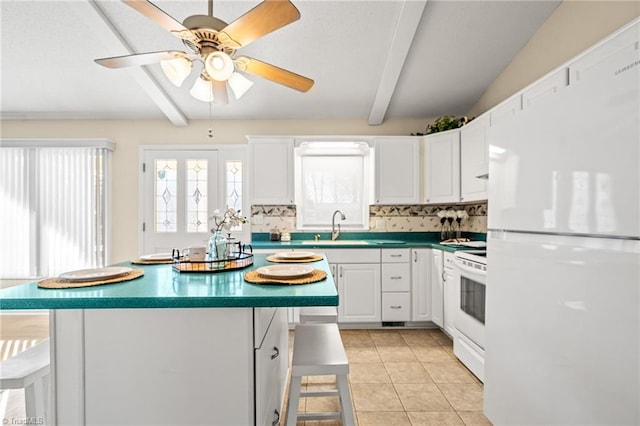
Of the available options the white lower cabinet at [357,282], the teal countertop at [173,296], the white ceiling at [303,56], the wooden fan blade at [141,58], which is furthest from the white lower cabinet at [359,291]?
the wooden fan blade at [141,58]

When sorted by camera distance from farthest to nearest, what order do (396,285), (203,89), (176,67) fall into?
(396,285) < (203,89) < (176,67)

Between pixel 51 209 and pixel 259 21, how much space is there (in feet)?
13.2

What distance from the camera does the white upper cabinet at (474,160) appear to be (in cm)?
292

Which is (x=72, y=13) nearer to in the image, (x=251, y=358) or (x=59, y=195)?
(x=59, y=195)

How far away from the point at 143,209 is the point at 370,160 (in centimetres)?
290

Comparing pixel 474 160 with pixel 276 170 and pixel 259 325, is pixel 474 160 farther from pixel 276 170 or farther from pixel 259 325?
pixel 259 325

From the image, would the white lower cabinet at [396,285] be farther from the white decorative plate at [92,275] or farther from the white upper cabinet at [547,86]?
the white decorative plate at [92,275]

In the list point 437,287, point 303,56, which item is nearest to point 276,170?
point 303,56

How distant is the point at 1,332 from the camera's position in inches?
131

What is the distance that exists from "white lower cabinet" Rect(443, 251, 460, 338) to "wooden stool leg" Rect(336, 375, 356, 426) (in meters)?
1.68

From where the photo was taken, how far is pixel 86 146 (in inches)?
155

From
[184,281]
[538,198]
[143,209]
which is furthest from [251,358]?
[143,209]

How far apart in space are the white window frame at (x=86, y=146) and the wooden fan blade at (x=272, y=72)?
3061 millimetres

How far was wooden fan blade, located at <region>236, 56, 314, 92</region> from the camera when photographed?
176cm
